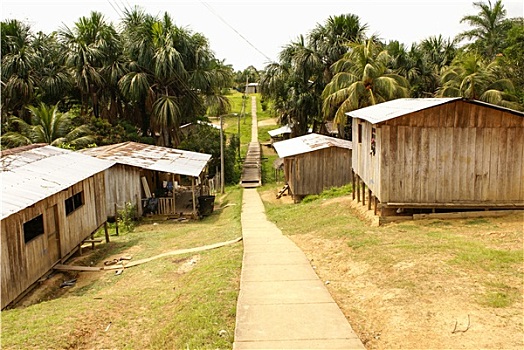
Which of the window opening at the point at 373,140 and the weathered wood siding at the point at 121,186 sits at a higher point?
the window opening at the point at 373,140

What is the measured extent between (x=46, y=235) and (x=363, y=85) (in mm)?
20616

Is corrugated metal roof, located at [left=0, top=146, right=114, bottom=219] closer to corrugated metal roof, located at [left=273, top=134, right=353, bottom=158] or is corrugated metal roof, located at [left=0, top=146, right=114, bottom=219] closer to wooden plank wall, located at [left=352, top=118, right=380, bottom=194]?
wooden plank wall, located at [left=352, top=118, right=380, bottom=194]

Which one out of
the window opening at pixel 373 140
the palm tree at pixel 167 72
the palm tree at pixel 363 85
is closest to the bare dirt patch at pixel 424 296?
the window opening at pixel 373 140

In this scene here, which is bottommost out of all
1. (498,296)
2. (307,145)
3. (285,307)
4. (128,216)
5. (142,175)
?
(128,216)

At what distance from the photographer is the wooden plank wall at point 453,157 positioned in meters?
14.2

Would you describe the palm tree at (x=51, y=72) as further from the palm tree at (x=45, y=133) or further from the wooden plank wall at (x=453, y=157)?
the wooden plank wall at (x=453, y=157)

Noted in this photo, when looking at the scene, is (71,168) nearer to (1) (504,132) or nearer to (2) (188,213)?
(2) (188,213)

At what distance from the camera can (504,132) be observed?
1420cm

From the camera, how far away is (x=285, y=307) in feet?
28.7

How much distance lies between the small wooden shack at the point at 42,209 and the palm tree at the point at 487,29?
35879mm

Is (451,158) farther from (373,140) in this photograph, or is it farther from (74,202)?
(74,202)

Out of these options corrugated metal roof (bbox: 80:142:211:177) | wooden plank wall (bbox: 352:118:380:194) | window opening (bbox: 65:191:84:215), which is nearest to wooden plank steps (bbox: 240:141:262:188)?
corrugated metal roof (bbox: 80:142:211:177)

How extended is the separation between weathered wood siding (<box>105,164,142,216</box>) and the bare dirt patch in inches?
502

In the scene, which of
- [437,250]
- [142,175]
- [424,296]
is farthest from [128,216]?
[424,296]
